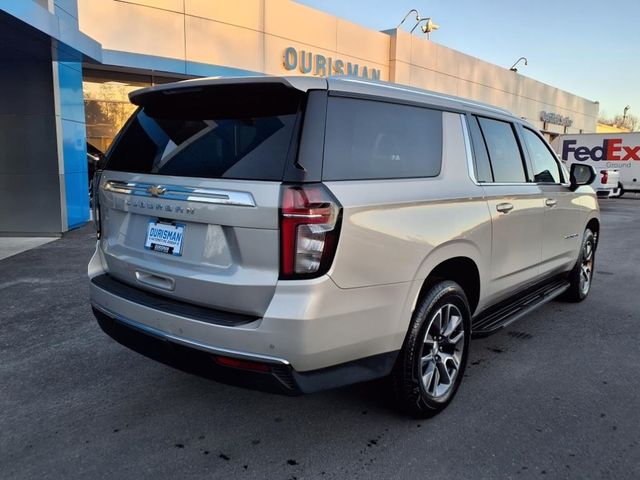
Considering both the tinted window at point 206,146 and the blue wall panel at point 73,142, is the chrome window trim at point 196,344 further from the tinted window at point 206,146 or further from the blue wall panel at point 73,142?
the blue wall panel at point 73,142

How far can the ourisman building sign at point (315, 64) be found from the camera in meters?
16.2

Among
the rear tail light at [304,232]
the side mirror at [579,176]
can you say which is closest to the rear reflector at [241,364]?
the rear tail light at [304,232]

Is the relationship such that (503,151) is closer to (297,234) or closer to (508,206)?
(508,206)

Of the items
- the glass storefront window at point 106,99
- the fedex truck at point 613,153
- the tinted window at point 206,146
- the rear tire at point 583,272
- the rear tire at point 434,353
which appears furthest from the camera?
the fedex truck at point 613,153

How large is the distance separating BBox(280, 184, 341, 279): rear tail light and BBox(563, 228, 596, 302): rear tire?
400 centimetres

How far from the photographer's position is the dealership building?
9367mm

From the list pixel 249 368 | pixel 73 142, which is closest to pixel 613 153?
pixel 73 142

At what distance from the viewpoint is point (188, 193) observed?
102 inches

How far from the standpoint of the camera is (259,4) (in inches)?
593

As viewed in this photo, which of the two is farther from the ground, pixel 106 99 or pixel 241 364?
pixel 106 99

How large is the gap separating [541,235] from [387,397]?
7.16 feet

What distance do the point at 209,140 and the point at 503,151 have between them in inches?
93.8

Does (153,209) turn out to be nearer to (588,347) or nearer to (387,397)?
(387,397)

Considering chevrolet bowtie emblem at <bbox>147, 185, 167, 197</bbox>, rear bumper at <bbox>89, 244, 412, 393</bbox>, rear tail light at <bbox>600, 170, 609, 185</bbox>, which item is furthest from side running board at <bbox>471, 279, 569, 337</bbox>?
rear tail light at <bbox>600, 170, 609, 185</bbox>
